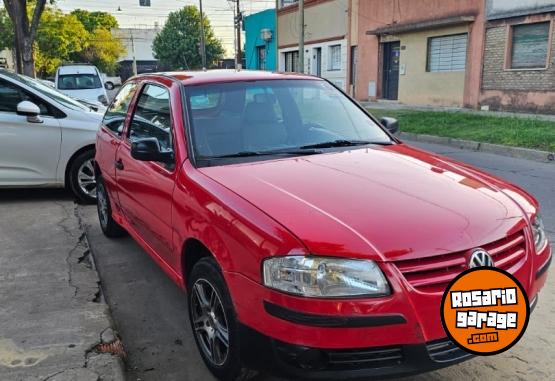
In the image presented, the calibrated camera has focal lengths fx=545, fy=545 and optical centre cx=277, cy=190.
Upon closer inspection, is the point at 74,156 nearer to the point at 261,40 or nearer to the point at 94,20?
the point at 261,40

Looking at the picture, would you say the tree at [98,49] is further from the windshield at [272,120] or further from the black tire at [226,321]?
the black tire at [226,321]

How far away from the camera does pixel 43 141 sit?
6.71 meters

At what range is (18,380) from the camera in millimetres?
2832

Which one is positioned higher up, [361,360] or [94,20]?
[94,20]

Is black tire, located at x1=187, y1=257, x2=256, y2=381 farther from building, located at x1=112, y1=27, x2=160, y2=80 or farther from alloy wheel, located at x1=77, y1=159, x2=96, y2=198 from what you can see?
building, located at x1=112, y1=27, x2=160, y2=80

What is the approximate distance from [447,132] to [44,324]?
10.5 meters

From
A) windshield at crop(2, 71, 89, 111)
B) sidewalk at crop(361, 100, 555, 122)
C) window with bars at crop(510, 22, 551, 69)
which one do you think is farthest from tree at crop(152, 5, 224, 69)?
windshield at crop(2, 71, 89, 111)

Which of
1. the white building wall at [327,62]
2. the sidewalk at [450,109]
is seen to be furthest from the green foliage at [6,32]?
the sidewalk at [450,109]

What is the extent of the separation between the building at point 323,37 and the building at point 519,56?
Result: 27.7ft

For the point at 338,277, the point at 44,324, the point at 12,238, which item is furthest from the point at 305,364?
the point at 12,238

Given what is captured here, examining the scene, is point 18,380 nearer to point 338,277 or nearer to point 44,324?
point 44,324

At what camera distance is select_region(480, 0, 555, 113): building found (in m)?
15.1

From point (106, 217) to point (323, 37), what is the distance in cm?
2387

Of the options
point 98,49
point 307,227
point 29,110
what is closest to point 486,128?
point 29,110
